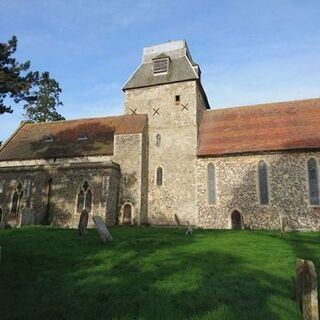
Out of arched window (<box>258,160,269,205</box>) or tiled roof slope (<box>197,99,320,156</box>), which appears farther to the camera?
tiled roof slope (<box>197,99,320,156</box>)

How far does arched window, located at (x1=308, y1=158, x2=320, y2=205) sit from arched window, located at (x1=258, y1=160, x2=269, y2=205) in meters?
2.53

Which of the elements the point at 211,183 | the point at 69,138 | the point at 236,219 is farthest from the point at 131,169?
the point at 236,219

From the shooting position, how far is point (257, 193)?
2267 centimetres

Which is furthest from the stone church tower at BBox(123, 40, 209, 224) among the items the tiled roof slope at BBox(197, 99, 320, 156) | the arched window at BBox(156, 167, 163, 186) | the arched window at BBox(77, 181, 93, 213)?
the arched window at BBox(77, 181, 93, 213)

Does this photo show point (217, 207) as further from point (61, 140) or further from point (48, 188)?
point (61, 140)

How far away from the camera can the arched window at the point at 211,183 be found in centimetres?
2369

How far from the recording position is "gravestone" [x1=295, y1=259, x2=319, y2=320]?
6.64 metres

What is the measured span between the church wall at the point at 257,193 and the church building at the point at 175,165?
0.06 m

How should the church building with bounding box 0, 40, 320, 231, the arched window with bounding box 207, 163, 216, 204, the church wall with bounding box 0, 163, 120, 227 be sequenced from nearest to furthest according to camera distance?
the church building with bounding box 0, 40, 320, 231 → the church wall with bounding box 0, 163, 120, 227 → the arched window with bounding box 207, 163, 216, 204

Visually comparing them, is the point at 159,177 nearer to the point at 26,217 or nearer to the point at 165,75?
the point at 165,75

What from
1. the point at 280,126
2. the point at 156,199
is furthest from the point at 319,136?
the point at 156,199

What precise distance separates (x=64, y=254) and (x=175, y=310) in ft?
17.1

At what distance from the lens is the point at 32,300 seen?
300 inches

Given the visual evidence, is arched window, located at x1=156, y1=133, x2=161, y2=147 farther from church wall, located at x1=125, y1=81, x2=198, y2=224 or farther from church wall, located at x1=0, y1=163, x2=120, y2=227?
church wall, located at x1=0, y1=163, x2=120, y2=227
